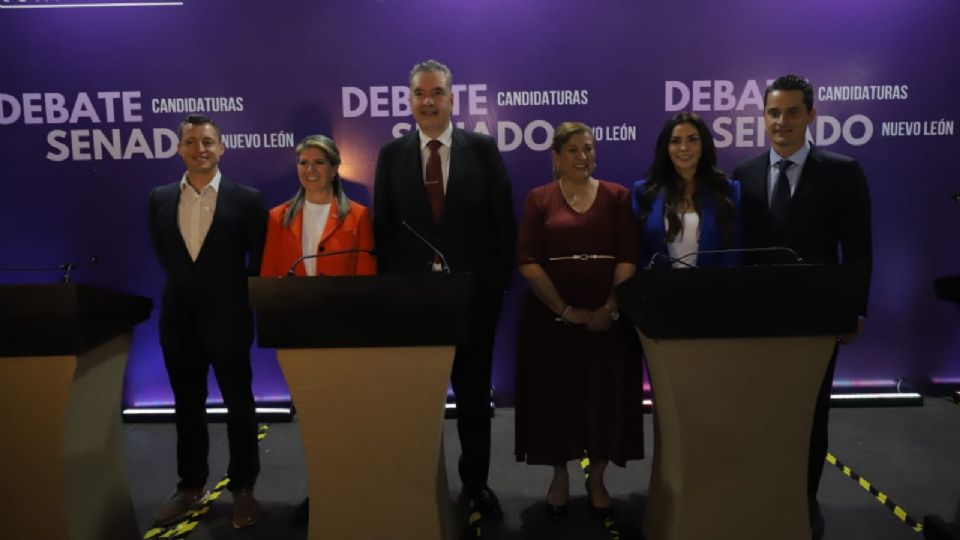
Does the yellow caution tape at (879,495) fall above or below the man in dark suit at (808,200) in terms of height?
below

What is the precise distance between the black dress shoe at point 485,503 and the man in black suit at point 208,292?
882 millimetres

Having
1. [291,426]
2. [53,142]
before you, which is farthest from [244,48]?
[291,426]

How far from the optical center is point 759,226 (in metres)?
2.35

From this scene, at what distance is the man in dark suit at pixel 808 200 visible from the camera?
227 cm

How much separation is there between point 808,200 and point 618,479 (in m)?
1.46

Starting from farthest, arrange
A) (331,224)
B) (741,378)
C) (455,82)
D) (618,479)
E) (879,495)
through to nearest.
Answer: (455,82) < (618,479) < (879,495) < (331,224) < (741,378)

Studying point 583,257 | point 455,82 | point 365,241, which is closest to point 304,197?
point 365,241

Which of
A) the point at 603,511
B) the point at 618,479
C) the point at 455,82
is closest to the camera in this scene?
the point at 603,511

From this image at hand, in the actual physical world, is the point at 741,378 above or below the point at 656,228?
below

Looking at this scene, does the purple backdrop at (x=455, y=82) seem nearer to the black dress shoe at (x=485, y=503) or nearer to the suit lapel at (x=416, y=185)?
the suit lapel at (x=416, y=185)

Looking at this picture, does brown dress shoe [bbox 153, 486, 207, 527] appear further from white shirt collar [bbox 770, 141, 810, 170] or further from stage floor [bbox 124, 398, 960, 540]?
white shirt collar [bbox 770, 141, 810, 170]

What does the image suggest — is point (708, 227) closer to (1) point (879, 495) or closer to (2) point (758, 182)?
(2) point (758, 182)

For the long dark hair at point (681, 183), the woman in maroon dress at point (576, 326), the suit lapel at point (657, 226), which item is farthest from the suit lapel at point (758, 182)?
the woman in maroon dress at point (576, 326)

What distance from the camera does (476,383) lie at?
248cm
